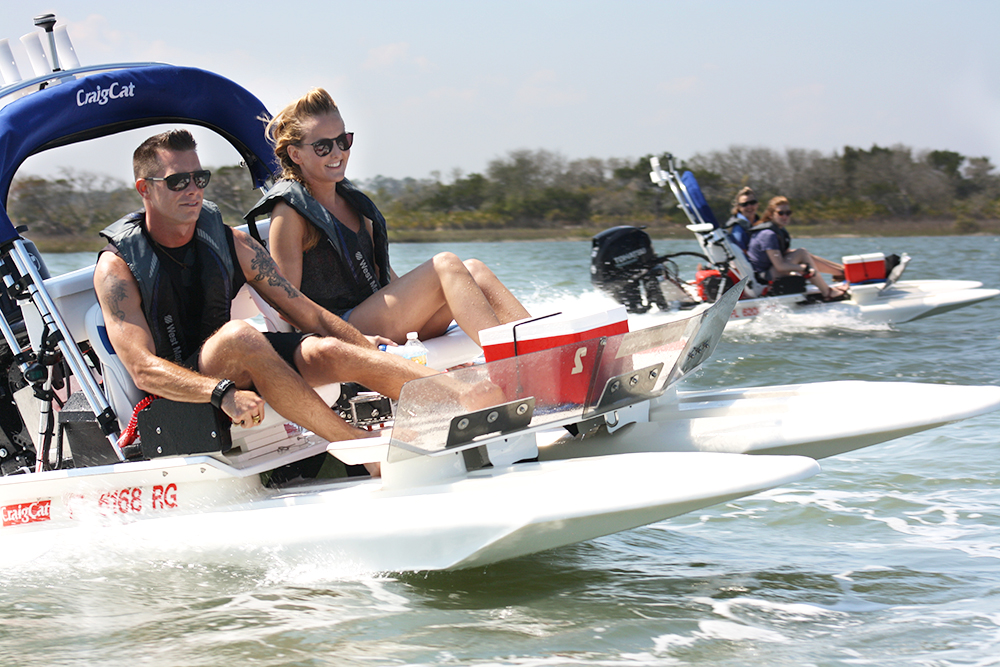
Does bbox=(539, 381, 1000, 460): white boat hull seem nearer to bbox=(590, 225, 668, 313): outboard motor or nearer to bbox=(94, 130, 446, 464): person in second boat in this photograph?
bbox=(94, 130, 446, 464): person in second boat

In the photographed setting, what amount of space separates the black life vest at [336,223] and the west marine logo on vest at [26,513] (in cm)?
129

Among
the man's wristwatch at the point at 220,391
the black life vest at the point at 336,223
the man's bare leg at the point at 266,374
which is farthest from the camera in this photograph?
the black life vest at the point at 336,223

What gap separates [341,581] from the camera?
9.68 ft

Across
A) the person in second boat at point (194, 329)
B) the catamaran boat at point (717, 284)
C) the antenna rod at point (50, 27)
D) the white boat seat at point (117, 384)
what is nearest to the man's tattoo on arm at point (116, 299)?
the person in second boat at point (194, 329)

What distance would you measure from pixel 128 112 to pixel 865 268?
8.01m

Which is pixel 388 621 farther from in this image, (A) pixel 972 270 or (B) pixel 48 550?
(A) pixel 972 270

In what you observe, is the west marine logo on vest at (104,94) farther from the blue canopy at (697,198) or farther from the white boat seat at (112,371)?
the blue canopy at (697,198)

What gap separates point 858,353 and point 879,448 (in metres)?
3.49

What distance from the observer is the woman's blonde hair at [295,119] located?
3.55 metres

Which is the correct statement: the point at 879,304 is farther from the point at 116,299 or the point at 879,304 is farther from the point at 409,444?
the point at 116,299

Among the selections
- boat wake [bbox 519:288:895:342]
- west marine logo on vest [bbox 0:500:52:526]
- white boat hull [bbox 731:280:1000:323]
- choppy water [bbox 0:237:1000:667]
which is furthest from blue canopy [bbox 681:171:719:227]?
west marine logo on vest [bbox 0:500:52:526]

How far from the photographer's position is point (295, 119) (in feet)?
11.7

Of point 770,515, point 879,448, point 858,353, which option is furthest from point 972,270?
point 770,515

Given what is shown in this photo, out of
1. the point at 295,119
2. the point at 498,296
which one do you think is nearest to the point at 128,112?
the point at 295,119
